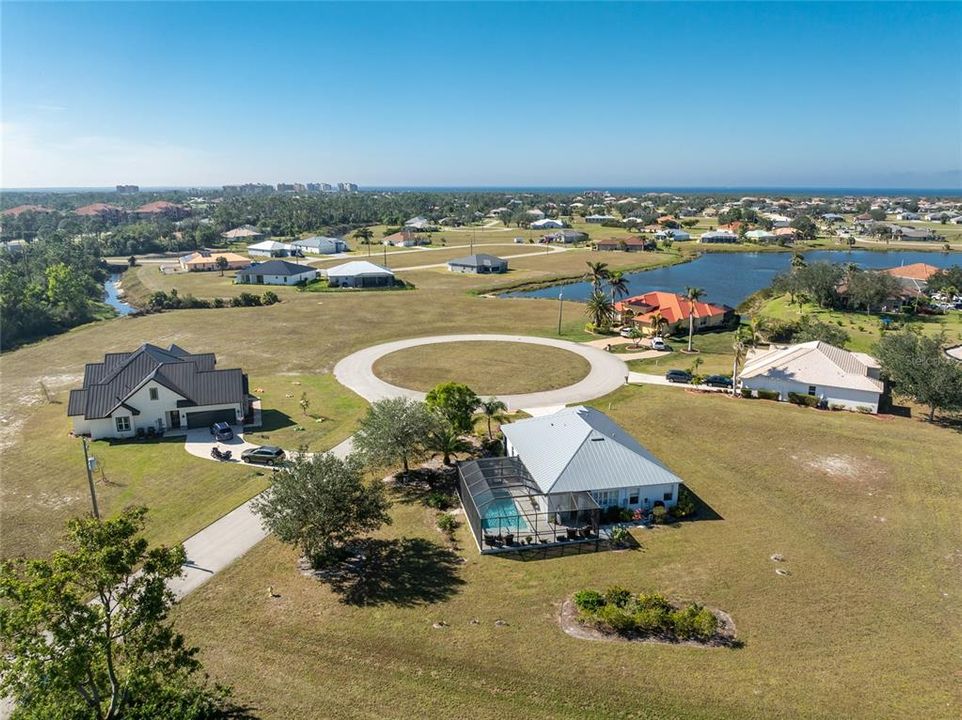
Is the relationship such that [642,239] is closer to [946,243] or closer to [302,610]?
[946,243]

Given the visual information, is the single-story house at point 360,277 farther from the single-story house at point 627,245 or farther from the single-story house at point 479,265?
the single-story house at point 627,245

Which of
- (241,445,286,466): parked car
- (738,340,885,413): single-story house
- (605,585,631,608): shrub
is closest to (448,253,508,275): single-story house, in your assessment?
(738,340,885,413): single-story house

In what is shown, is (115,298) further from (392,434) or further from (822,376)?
(822,376)

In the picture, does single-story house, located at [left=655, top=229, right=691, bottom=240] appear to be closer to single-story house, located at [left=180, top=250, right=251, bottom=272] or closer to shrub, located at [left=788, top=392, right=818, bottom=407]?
single-story house, located at [left=180, top=250, right=251, bottom=272]

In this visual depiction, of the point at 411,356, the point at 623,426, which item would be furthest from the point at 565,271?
the point at 623,426

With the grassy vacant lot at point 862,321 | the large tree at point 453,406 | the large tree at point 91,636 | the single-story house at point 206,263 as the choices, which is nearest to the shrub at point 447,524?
the large tree at point 453,406
